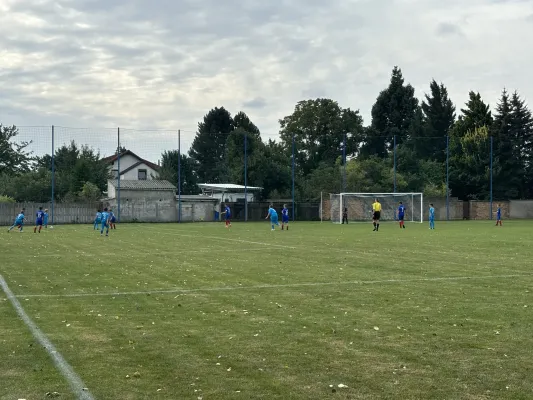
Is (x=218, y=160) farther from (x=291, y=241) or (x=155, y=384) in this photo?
(x=155, y=384)

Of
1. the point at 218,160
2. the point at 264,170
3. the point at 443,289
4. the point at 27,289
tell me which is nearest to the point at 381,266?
the point at 443,289

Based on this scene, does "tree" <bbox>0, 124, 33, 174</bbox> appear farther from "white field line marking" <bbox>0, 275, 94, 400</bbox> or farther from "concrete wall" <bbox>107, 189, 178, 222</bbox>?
"white field line marking" <bbox>0, 275, 94, 400</bbox>

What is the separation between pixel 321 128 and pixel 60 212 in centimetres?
4593

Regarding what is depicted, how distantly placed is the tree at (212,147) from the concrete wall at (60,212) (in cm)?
2115

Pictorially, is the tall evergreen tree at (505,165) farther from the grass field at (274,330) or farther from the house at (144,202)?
the grass field at (274,330)

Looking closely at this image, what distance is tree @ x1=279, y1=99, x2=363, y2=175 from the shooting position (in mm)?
89875

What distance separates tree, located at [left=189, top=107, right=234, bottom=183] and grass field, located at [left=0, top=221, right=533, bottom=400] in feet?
200

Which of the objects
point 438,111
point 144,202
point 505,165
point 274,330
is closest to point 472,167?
point 505,165

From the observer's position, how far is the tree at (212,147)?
8988 cm

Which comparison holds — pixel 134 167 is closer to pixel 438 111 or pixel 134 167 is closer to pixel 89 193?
pixel 89 193

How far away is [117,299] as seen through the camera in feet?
41.3

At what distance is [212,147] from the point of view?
92000 mm

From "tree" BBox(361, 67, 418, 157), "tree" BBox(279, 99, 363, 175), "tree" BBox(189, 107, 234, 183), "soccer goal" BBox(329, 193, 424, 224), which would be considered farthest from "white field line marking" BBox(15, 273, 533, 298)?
"tree" BBox(361, 67, 418, 157)

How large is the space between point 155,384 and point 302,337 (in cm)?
273
